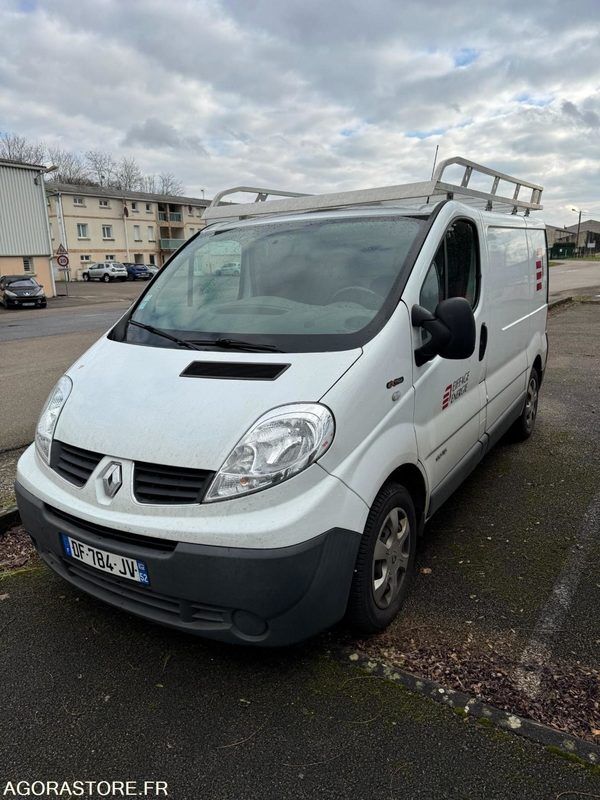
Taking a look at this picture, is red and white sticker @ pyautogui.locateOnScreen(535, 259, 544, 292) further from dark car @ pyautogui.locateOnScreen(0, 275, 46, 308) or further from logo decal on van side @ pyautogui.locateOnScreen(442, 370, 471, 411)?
dark car @ pyautogui.locateOnScreen(0, 275, 46, 308)

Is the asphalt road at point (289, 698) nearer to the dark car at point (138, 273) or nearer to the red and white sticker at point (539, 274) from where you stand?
the red and white sticker at point (539, 274)

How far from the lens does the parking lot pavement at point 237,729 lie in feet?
6.38

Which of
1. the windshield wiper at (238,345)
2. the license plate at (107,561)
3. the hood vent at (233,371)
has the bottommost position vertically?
the license plate at (107,561)

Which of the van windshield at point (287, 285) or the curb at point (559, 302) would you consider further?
the curb at point (559, 302)

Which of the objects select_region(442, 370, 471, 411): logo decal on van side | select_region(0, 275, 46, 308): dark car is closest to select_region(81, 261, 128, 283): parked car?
select_region(0, 275, 46, 308): dark car

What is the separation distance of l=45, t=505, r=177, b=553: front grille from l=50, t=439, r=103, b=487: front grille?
158mm

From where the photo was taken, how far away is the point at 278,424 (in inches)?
87.4

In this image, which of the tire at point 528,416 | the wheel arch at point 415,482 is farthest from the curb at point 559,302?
the wheel arch at point 415,482

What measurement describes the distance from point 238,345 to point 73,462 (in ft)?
3.00

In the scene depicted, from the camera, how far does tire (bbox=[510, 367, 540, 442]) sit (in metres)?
5.27

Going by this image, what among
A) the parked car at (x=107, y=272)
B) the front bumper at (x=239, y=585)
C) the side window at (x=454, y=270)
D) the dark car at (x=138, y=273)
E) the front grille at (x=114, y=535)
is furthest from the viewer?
the dark car at (x=138, y=273)

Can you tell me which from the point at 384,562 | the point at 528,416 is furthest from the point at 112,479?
the point at 528,416

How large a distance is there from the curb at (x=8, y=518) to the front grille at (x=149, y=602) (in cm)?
143

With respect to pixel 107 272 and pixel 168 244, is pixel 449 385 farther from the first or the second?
pixel 168 244
